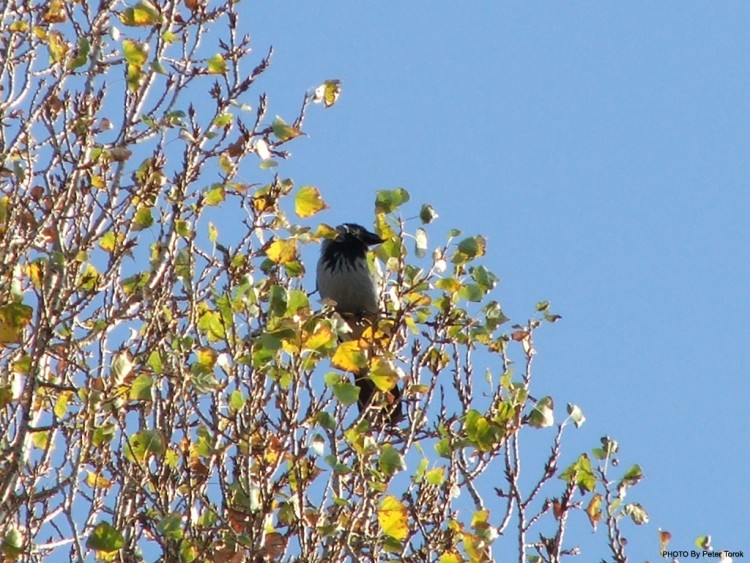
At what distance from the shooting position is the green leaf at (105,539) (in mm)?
5055

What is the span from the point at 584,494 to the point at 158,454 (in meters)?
2.10

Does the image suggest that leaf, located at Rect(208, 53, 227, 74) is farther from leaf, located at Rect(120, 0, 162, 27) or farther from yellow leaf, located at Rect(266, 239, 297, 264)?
yellow leaf, located at Rect(266, 239, 297, 264)

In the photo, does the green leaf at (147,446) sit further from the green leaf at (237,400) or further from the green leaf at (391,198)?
the green leaf at (391,198)

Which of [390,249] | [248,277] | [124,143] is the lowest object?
[248,277]

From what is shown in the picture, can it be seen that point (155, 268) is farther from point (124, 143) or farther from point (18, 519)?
point (18, 519)

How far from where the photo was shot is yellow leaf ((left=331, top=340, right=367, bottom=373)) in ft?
17.7

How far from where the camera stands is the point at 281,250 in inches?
231

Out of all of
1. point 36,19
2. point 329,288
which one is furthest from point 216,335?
point 329,288

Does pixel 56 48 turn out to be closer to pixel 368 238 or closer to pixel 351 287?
pixel 351 287

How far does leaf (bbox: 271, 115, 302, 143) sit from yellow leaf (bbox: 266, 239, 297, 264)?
472mm

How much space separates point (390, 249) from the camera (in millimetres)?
5789

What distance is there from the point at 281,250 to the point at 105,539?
1.47 m

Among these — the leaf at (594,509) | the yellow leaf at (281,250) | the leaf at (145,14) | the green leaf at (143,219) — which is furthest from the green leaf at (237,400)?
the leaf at (145,14)

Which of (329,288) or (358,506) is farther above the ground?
(329,288)
